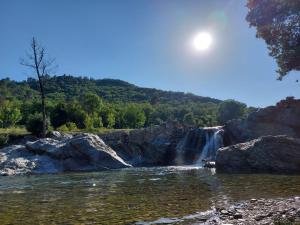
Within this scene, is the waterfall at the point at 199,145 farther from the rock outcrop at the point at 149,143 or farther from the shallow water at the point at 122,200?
the shallow water at the point at 122,200

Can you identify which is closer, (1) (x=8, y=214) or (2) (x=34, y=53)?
(1) (x=8, y=214)

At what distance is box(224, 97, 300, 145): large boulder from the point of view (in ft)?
155

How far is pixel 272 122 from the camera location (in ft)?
161

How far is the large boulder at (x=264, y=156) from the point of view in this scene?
3500cm

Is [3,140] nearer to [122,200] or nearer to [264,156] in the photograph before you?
[264,156]

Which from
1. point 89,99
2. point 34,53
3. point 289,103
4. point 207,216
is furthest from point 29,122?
point 89,99

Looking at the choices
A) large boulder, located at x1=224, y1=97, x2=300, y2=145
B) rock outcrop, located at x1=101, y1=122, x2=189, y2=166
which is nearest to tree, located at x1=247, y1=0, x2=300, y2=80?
large boulder, located at x1=224, y1=97, x2=300, y2=145

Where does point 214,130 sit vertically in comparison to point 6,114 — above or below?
below

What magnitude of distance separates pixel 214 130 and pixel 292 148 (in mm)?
22227

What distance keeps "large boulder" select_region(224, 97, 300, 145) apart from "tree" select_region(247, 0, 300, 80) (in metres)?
20.0

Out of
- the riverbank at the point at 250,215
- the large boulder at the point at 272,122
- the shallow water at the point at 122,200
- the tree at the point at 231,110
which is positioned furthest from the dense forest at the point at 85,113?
the riverbank at the point at 250,215

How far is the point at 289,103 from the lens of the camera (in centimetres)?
4822

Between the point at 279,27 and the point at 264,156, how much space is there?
13.9 meters

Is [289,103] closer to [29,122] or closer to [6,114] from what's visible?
[29,122]
